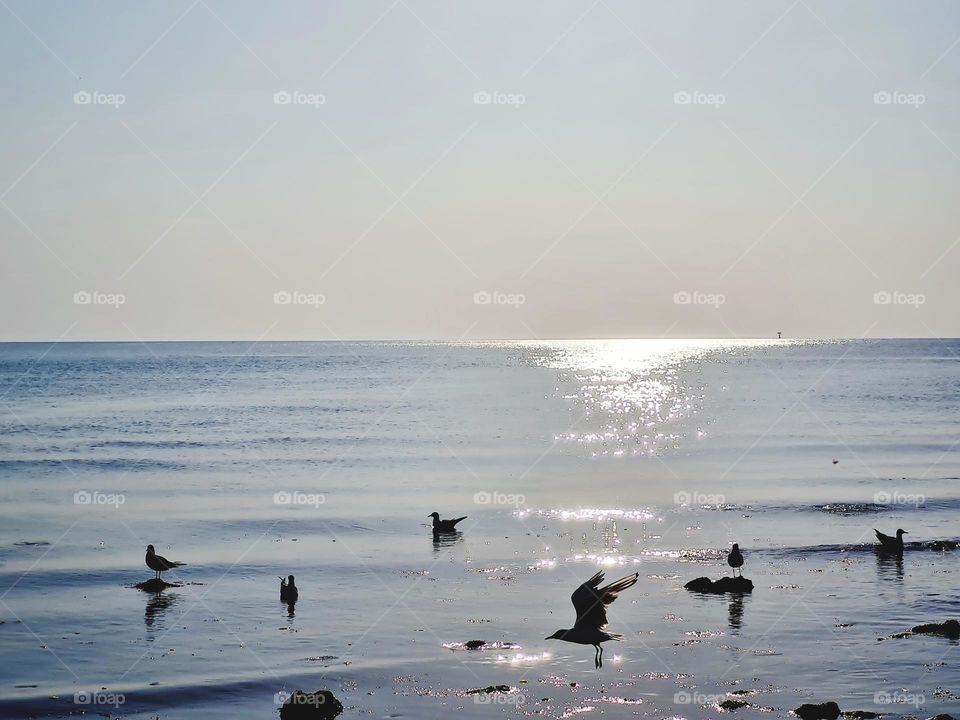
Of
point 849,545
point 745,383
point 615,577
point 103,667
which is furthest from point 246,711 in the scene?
point 745,383

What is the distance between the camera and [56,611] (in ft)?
69.4

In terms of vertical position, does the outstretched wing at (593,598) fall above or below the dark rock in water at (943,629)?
above

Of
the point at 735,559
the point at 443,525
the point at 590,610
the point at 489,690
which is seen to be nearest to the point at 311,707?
the point at 489,690

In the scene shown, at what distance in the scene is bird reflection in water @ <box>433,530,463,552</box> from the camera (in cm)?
2738

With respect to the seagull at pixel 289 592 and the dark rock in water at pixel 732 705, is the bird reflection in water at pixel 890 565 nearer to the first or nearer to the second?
the dark rock in water at pixel 732 705

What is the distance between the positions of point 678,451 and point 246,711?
124 feet

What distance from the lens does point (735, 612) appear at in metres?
20.1

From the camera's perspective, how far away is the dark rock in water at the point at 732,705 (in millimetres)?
14828

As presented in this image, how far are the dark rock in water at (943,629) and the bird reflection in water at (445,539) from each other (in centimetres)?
1250

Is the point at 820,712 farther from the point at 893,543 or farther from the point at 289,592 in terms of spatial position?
the point at 893,543

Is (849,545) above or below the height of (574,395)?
below

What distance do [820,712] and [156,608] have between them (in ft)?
45.3

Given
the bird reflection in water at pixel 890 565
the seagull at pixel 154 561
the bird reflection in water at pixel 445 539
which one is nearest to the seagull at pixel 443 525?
the bird reflection in water at pixel 445 539

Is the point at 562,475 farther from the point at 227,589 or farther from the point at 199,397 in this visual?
the point at 199,397
